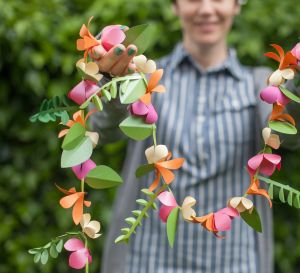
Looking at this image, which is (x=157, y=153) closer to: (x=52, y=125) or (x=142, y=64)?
(x=142, y=64)

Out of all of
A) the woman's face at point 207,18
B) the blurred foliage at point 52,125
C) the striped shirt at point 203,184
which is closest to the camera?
the striped shirt at point 203,184

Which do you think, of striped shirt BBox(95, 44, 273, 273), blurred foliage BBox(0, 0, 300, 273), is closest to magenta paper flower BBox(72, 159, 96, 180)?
striped shirt BBox(95, 44, 273, 273)

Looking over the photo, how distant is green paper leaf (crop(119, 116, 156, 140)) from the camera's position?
0.87 meters

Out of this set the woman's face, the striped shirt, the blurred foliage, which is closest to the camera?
the striped shirt

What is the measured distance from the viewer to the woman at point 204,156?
1492 mm

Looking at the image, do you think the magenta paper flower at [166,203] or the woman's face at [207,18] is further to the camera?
the woman's face at [207,18]

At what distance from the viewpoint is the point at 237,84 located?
1.61 meters

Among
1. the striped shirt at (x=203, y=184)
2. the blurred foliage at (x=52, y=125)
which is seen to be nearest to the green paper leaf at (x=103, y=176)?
the striped shirt at (x=203, y=184)

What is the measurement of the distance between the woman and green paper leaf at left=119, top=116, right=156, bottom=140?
1.69 ft

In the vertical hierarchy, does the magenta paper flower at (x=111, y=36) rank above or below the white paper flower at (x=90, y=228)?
above

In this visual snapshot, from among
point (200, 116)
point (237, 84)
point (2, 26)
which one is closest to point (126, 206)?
point (200, 116)

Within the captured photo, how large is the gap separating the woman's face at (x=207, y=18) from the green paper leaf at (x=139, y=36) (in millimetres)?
684

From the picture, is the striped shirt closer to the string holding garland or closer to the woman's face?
the woman's face

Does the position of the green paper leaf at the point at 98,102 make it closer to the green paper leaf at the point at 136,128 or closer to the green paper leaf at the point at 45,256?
the green paper leaf at the point at 136,128
